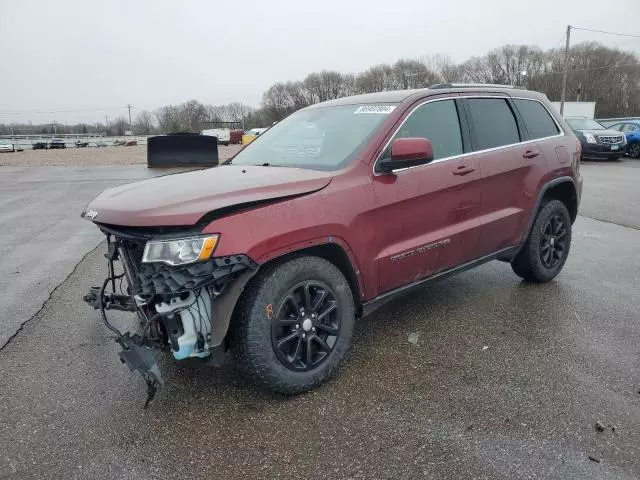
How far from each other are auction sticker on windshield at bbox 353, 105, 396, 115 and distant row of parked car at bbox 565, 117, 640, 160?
59.5 ft

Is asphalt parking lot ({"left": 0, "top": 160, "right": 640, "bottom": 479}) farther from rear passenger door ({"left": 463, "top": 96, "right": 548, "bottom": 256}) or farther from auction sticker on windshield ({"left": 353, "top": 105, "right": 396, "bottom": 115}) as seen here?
auction sticker on windshield ({"left": 353, "top": 105, "right": 396, "bottom": 115})

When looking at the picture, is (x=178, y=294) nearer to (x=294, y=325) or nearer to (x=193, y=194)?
(x=193, y=194)

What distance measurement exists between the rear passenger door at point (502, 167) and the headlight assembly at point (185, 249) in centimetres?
233

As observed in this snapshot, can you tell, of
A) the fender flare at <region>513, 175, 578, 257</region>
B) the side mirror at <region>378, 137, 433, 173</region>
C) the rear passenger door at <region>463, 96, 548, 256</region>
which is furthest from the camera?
the fender flare at <region>513, 175, 578, 257</region>

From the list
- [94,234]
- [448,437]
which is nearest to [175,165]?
[94,234]

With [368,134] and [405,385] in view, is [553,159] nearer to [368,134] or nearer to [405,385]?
[368,134]

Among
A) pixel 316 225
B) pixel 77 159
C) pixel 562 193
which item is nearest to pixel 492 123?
pixel 562 193

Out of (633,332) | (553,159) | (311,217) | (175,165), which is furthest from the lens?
(175,165)

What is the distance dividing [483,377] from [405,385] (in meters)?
0.51

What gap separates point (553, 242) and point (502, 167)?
4.06ft

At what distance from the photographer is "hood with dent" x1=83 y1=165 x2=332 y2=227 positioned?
2570 millimetres

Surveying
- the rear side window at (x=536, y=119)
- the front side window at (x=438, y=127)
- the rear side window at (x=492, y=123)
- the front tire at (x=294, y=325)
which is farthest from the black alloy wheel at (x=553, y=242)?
the front tire at (x=294, y=325)

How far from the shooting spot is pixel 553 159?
4660 millimetres

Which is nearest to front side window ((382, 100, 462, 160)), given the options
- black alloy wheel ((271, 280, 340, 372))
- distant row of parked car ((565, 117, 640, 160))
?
black alloy wheel ((271, 280, 340, 372))
